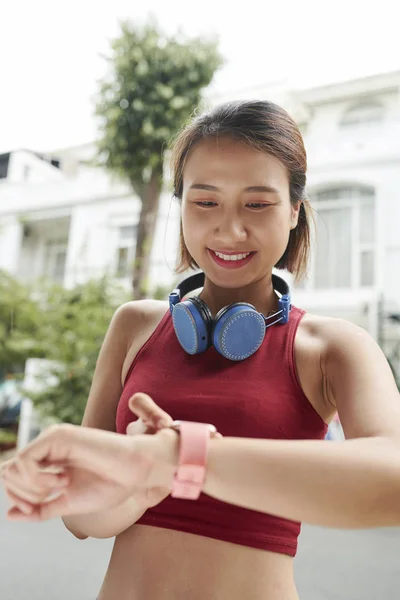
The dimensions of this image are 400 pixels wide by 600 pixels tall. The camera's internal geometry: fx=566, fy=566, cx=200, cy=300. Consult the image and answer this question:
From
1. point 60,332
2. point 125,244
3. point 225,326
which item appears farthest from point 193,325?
point 125,244

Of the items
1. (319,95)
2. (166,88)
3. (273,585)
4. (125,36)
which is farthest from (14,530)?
(319,95)

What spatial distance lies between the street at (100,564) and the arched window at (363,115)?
2996 mm

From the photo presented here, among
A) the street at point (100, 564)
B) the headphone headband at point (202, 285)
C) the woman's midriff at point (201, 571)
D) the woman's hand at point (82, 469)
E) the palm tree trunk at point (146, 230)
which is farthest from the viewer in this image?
the palm tree trunk at point (146, 230)

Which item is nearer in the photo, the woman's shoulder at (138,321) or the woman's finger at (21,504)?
the woman's finger at (21,504)

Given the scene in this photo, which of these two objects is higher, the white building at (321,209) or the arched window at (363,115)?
the arched window at (363,115)

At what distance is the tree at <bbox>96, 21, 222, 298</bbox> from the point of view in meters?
3.24

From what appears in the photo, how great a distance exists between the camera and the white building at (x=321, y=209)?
3635 millimetres

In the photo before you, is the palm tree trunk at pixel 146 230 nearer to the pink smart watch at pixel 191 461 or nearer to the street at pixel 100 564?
the street at pixel 100 564

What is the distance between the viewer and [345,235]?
4086 millimetres

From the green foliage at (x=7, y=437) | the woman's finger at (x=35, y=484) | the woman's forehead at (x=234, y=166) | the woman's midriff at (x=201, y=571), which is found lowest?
the green foliage at (x=7, y=437)

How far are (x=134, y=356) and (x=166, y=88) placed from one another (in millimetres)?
2786

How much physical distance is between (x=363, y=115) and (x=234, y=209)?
139 inches

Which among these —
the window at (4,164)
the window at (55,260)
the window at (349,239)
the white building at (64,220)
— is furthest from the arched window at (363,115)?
the window at (55,260)

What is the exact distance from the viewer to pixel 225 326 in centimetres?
65
